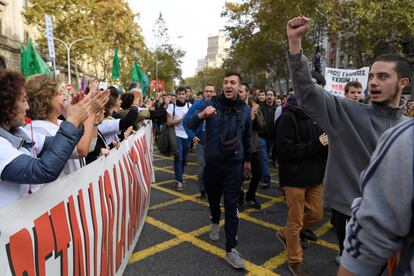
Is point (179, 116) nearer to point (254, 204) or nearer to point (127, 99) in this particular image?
point (127, 99)

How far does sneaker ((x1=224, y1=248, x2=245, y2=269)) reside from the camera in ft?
11.7

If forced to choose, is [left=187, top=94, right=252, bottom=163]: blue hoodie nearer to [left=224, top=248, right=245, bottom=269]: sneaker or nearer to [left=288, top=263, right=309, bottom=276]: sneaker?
[left=224, top=248, right=245, bottom=269]: sneaker

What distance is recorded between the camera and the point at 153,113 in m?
7.34

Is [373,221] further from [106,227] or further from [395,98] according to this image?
[106,227]

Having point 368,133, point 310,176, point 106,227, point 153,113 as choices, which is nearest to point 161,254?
point 106,227

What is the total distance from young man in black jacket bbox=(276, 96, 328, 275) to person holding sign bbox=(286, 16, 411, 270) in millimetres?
1035

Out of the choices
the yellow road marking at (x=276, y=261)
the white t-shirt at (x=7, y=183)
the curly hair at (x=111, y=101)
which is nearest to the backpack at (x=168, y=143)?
the curly hair at (x=111, y=101)

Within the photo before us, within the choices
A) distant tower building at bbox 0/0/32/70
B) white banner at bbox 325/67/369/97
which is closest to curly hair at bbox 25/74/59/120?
white banner at bbox 325/67/369/97

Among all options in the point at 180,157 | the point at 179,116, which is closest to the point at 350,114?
the point at 180,157

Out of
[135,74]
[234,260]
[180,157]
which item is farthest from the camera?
[135,74]

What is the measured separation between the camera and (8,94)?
1913 mm

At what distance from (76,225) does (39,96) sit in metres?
1.01

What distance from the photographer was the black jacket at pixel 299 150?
3461mm

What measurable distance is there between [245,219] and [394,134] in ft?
14.3
